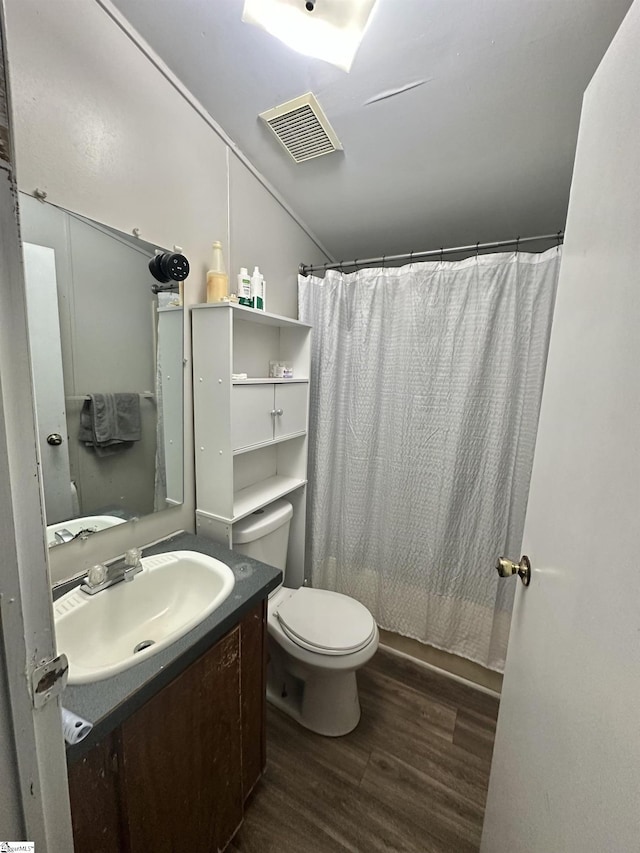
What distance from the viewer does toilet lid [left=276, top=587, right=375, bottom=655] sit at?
1.24 meters

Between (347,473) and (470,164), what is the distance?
1.45 metres

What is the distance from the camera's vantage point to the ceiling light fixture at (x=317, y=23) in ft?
2.48

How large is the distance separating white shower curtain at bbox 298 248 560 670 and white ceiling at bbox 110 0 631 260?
34cm

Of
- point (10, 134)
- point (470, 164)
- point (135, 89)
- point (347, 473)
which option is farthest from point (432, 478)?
point (135, 89)

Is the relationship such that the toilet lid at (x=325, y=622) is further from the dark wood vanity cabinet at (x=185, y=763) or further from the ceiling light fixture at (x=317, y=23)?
the ceiling light fixture at (x=317, y=23)

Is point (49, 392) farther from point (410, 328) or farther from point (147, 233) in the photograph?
point (410, 328)

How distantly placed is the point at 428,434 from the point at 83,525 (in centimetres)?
138

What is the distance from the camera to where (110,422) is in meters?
0.98

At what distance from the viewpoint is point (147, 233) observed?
1.01m

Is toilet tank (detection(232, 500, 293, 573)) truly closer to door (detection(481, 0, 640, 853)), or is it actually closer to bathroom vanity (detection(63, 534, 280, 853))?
bathroom vanity (detection(63, 534, 280, 853))

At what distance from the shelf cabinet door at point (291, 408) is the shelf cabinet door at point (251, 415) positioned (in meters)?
0.06

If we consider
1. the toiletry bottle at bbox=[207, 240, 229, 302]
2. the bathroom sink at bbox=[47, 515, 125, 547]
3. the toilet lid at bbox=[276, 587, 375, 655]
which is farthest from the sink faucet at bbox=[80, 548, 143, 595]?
the toiletry bottle at bbox=[207, 240, 229, 302]

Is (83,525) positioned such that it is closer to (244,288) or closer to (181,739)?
(181,739)

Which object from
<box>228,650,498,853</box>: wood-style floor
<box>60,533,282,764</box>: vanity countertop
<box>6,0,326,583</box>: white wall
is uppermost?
<box>6,0,326,583</box>: white wall
